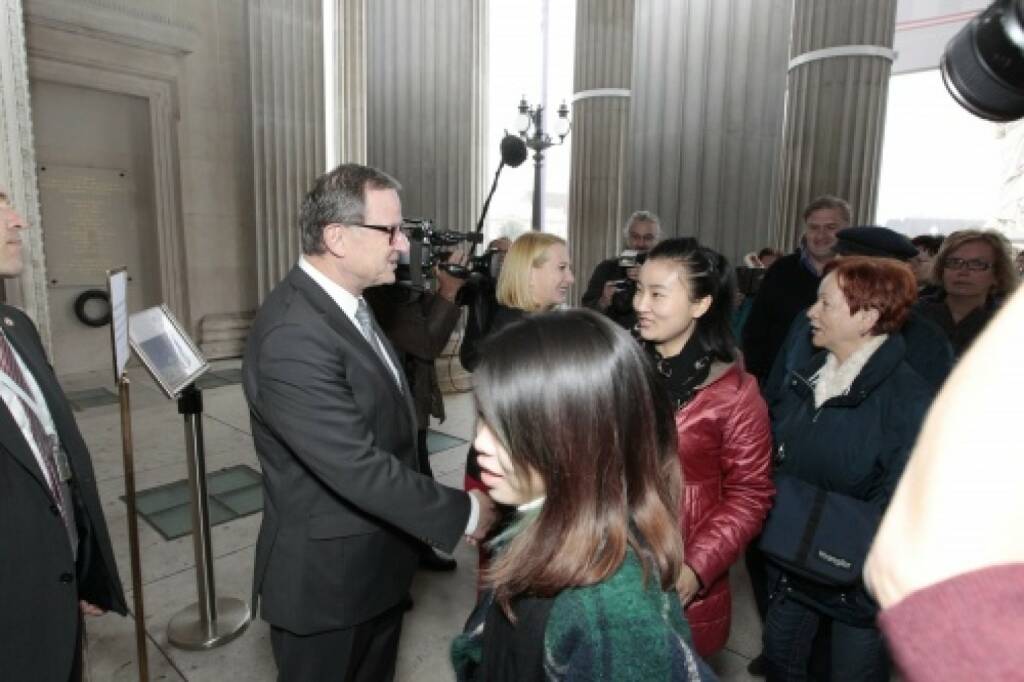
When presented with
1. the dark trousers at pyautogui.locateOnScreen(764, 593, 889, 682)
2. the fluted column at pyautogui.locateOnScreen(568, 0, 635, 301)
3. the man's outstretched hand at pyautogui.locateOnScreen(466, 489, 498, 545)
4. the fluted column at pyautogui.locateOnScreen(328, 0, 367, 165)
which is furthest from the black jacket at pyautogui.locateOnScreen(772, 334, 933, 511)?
the fluted column at pyautogui.locateOnScreen(568, 0, 635, 301)

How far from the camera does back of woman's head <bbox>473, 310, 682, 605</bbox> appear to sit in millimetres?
1062

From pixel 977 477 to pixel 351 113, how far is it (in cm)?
926

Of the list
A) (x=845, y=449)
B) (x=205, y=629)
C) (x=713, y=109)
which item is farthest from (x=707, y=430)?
(x=713, y=109)

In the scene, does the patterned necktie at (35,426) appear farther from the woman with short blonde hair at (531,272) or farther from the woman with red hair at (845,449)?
the woman with red hair at (845,449)

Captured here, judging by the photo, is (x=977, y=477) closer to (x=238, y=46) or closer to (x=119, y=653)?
(x=119, y=653)

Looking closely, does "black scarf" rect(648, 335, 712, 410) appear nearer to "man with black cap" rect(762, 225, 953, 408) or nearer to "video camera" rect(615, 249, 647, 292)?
"man with black cap" rect(762, 225, 953, 408)

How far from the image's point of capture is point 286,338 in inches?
68.4

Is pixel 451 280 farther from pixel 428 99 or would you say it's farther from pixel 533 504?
pixel 428 99

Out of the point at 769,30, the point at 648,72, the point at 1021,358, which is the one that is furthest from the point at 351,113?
the point at 1021,358

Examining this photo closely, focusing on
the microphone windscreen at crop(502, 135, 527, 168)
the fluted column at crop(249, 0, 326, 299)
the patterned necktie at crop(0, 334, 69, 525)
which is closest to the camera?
the patterned necktie at crop(0, 334, 69, 525)

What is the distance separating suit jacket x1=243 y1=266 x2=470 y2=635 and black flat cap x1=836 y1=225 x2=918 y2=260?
87.4 inches

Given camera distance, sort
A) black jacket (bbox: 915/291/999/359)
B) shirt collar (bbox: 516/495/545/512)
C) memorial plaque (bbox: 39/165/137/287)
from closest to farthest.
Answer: shirt collar (bbox: 516/495/545/512) < black jacket (bbox: 915/291/999/359) < memorial plaque (bbox: 39/165/137/287)

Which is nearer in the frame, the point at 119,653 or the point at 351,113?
the point at 119,653

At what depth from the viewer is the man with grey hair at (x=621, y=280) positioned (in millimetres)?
3797
